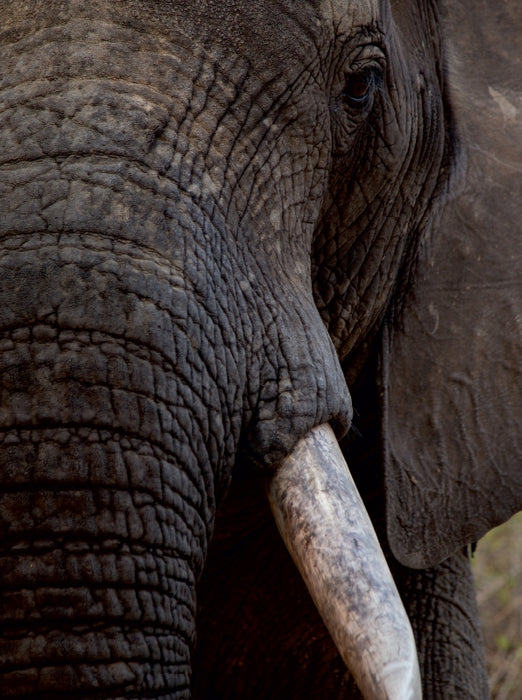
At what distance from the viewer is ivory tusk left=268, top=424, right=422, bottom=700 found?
142 centimetres

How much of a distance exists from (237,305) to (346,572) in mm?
390

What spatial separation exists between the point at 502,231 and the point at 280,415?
83cm

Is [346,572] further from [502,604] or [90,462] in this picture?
[502,604]

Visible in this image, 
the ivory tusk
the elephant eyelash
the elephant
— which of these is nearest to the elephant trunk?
the elephant

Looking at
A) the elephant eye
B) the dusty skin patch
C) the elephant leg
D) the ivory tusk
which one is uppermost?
the elephant eye

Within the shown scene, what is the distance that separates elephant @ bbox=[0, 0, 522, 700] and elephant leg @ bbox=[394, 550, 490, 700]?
223 millimetres

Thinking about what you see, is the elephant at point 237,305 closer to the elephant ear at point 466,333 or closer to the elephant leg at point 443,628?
the elephant ear at point 466,333

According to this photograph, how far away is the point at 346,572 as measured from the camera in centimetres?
148

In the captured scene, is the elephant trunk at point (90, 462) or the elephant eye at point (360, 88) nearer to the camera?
the elephant trunk at point (90, 462)

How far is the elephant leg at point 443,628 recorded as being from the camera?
8.16ft

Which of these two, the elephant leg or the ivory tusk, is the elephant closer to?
the ivory tusk

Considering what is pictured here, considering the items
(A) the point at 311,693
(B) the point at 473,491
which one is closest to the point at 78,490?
(B) the point at 473,491

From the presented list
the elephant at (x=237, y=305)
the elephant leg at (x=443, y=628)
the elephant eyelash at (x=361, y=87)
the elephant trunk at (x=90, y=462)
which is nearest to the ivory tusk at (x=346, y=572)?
the elephant at (x=237, y=305)

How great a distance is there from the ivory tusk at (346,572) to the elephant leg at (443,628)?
95cm
